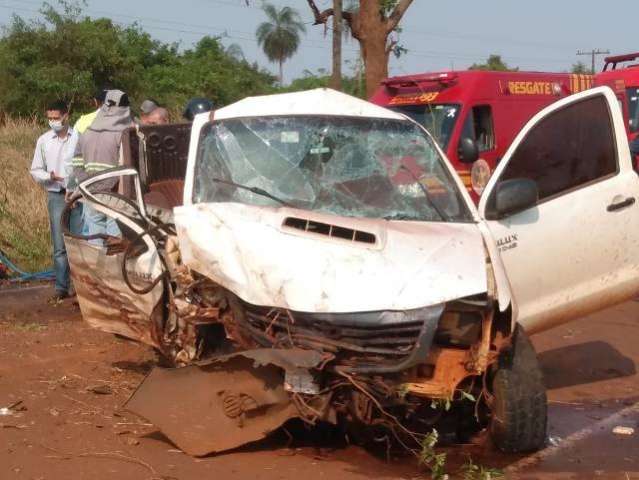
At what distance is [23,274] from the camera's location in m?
11.7

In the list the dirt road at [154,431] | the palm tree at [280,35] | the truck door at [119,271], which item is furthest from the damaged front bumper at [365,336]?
the palm tree at [280,35]

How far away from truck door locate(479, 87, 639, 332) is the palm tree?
71.3 meters

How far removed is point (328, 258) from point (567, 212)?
2.10 meters

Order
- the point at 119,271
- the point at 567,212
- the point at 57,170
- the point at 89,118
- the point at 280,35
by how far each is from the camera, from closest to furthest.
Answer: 1. the point at 119,271
2. the point at 567,212
3. the point at 89,118
4. the point at 57,170
5. the point at 280,35

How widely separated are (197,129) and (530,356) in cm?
241

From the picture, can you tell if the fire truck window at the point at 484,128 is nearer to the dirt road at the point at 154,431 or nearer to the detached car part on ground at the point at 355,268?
the dirt road at the point at 154,431

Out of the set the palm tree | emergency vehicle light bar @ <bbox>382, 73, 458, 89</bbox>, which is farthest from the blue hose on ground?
the palm tree

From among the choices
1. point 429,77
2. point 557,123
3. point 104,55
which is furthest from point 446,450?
point 104,55

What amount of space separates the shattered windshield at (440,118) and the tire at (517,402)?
21.9ft

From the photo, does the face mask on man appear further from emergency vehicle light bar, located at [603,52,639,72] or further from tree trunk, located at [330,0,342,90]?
emergency vehicle light bar, located at [603,52,639,72]

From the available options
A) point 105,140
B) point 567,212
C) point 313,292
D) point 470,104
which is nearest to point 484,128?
point 470,104

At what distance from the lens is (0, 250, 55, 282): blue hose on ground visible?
38.4 feet

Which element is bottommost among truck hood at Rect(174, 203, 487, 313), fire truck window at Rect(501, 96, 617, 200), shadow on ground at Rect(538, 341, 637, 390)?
shadow on ground at Rect(538, 341, 637, 390)

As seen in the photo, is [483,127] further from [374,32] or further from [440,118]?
[374,32]
